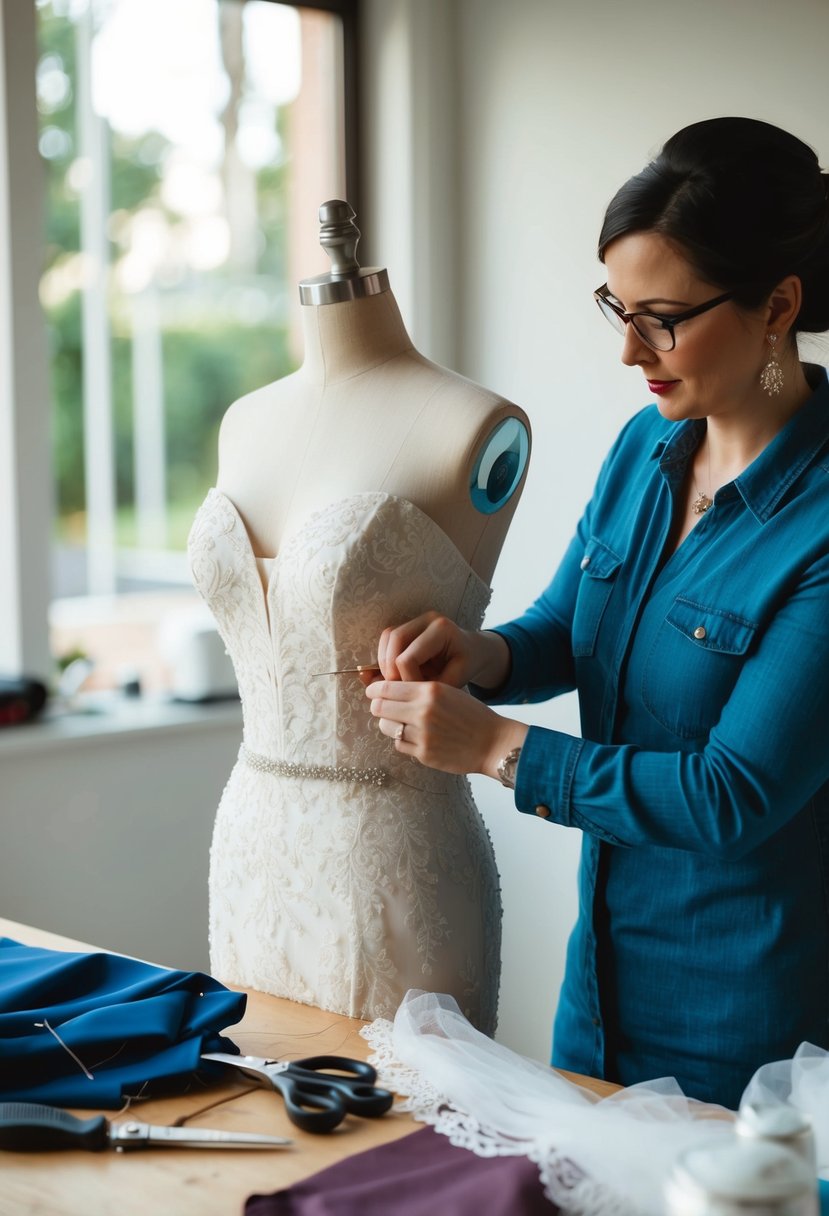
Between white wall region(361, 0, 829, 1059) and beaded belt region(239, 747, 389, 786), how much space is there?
160 centimetres

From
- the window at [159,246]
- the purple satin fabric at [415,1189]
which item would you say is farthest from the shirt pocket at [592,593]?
the window at [159,246]

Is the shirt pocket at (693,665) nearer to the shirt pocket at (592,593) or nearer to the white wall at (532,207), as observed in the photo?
the shirt pocket at (592,593)

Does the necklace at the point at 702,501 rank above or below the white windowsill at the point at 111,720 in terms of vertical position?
above

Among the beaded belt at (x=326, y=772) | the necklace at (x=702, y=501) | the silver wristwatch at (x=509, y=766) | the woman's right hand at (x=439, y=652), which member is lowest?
the beaded belt at (x=326, y=772)

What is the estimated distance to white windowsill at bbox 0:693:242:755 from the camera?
113 inches

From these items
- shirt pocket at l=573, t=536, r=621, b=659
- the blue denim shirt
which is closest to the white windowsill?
the blue denim shirt

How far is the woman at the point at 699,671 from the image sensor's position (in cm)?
142

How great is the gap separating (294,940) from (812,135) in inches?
75.1

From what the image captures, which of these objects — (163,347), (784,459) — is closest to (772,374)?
(784,459)

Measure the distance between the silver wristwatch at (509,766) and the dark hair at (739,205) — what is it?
1.83 feet

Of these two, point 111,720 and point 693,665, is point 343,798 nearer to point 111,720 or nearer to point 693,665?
point 693,665

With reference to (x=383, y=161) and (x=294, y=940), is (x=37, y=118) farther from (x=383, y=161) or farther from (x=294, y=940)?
Answer: (x=294, y=940)

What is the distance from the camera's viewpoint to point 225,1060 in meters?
1.29

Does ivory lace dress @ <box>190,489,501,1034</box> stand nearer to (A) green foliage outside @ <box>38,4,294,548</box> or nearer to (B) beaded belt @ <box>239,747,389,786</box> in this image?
(B) beaded belt @ <box>239,747,389,786</box>
